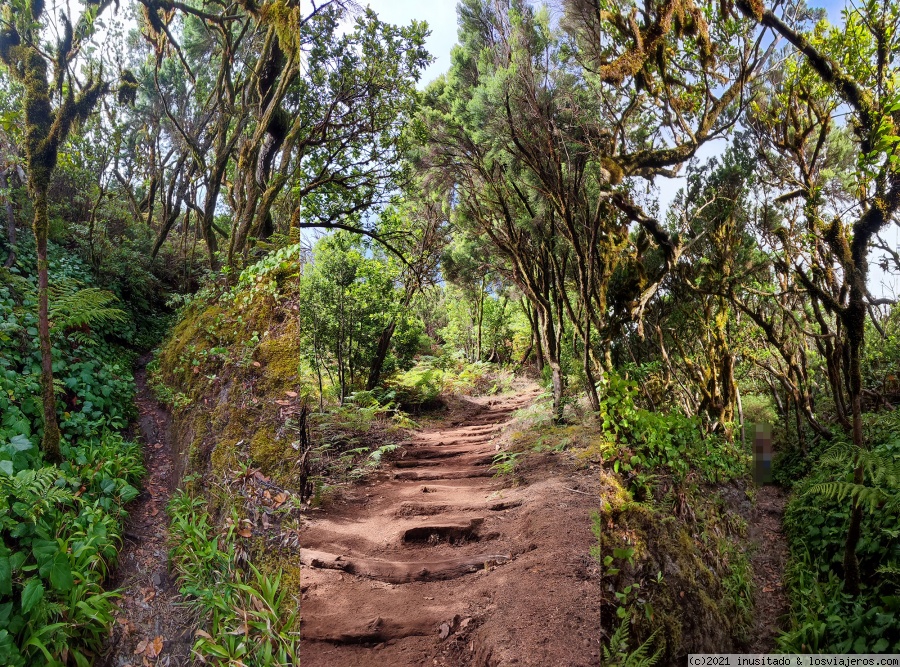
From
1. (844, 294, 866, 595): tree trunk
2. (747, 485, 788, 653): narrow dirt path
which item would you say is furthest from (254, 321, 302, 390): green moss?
(844, 294, 866, 595): tree trunk

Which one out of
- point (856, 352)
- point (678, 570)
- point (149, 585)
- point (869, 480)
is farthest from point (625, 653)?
point (149, 585)

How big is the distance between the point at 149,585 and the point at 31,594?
498 millimetres

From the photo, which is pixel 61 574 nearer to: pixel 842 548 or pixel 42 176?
pixel 42 176

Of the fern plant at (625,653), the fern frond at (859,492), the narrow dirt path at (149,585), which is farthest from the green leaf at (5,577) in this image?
the fern frond at (859,492)

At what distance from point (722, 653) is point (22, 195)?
150 inches

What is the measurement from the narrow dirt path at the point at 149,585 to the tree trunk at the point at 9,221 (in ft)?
3.16

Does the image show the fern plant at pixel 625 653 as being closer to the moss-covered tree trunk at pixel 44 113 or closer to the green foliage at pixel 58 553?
the green foliage at pixel 58 553

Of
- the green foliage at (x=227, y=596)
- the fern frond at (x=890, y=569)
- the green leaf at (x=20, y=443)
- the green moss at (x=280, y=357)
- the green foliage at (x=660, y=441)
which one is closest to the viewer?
the fern frond at (x=890, y=569)

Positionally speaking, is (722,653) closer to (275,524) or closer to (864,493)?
(864,493)

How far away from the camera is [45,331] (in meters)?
2.38

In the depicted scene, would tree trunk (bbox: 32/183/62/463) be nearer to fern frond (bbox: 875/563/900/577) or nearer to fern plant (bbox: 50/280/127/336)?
fern plant (bbox: 50/280/127/336)

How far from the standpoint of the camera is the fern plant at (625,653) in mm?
1225

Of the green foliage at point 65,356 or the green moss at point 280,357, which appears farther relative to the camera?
the green moss at point 280,357

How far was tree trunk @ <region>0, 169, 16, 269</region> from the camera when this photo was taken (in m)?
2.45
